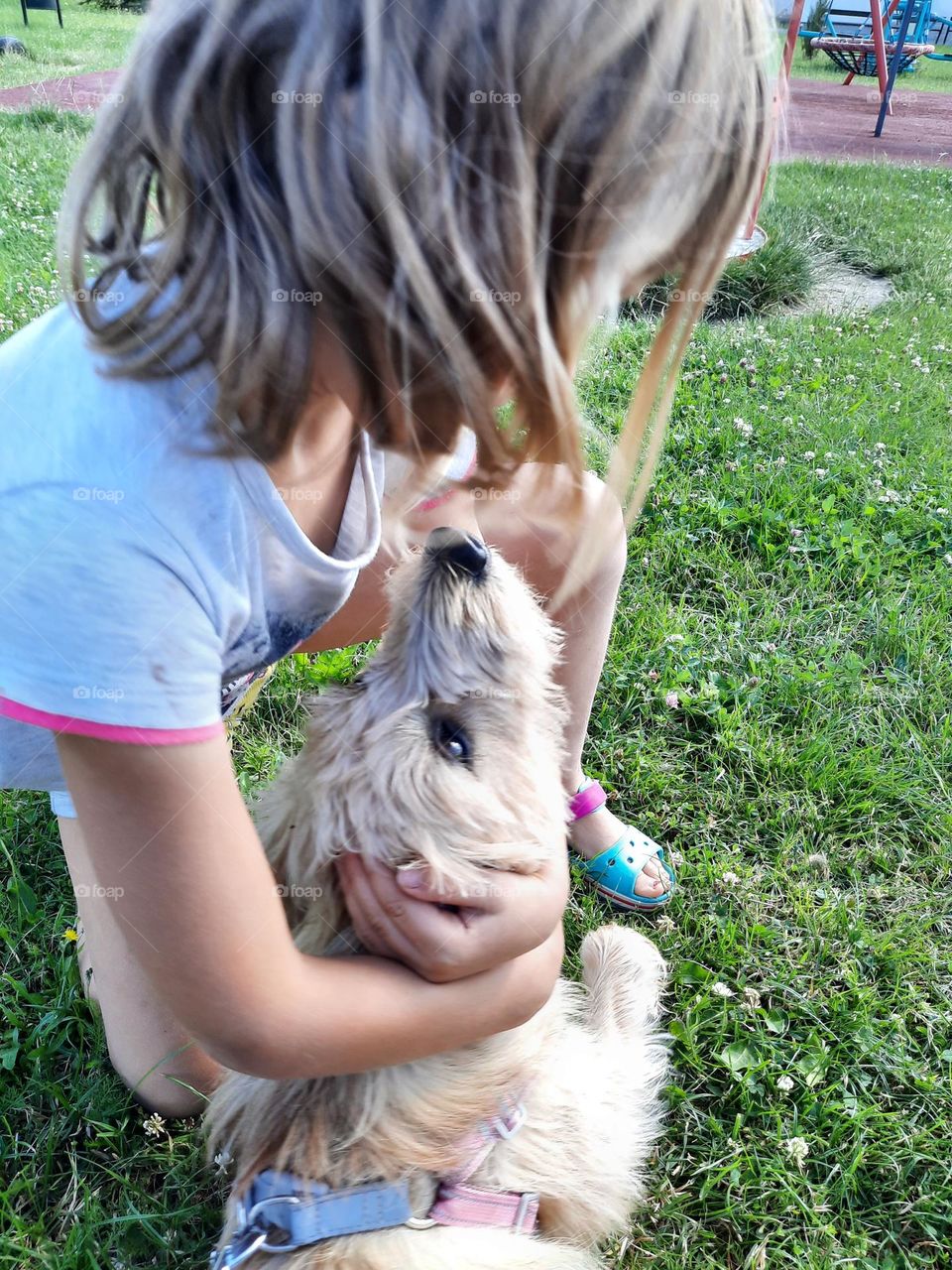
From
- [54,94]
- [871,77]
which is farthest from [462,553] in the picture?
[871,77]

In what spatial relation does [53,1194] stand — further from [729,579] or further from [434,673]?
[729,579]

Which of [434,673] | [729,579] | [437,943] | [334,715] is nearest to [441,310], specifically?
[434,673]

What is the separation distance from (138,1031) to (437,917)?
3.16 ft

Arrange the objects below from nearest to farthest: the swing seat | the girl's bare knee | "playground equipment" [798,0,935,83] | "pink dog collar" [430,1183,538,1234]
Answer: "pink dog collar" [430,1183,538,1234]
the girl's bare knee
"playground equipment" [798,0,935,83]
the swing seat

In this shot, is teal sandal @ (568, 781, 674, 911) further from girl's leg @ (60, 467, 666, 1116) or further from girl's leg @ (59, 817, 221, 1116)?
girl's leg @ (59, 817, 221, 1116)

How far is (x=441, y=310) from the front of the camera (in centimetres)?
119

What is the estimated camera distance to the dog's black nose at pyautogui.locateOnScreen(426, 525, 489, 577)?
1.71m

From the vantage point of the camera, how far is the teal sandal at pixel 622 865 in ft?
8.11

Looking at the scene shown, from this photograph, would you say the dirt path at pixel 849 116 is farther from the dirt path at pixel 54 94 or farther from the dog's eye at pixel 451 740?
the dog's eye at pixel 451 740

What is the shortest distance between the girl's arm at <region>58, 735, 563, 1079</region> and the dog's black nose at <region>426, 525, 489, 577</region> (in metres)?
0.52

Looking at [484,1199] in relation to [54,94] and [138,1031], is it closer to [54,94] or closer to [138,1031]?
[138,1031]

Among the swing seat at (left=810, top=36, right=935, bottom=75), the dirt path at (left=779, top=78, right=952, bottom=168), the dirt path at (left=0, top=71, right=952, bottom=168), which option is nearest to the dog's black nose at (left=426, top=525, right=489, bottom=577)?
the dirt path at (left=0, top=71, right=952, bottom=168)

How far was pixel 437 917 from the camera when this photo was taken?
4.92 feet

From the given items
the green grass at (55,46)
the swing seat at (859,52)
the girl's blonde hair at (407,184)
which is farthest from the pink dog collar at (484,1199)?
the swing seat at (859,52)
